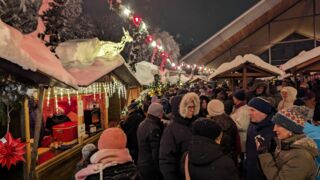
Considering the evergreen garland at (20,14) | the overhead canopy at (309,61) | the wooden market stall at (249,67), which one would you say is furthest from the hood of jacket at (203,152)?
the wooden market stall at (249,67)

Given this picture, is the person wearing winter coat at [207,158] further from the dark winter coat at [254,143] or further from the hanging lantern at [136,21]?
the hanging lantern at [136,21]

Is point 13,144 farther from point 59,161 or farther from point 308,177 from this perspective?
point 308,177

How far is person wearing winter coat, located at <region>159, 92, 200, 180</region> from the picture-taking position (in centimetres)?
395

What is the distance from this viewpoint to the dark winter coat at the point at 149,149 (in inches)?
181

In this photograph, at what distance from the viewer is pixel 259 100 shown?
4.16 metres

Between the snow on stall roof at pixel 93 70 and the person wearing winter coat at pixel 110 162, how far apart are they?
12.7 feet

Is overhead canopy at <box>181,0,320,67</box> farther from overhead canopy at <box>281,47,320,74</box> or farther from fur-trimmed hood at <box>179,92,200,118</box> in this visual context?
fur-trimmed hood at <box>179,92,200,118</box>

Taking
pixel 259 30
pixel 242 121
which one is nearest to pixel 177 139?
pixel 242 121

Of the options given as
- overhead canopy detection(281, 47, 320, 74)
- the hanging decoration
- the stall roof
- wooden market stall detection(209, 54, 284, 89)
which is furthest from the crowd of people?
the stall roof

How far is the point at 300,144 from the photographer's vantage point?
2.91 m

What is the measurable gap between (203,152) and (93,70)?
16.0 ft

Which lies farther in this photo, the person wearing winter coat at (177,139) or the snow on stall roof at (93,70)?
the snow on stall roof at (93,70)

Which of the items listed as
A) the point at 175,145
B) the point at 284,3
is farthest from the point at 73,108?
the point at 284,3

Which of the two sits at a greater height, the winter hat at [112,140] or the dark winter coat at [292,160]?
the winter hat at [112,140]
